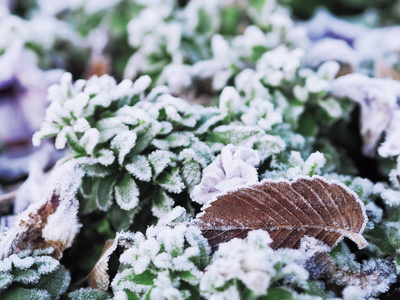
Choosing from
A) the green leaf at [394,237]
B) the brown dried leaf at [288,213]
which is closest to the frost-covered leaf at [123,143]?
the brown dried leaf at [288,213]

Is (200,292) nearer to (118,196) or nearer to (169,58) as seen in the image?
(118,196)

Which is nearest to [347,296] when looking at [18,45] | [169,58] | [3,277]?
[3,277]

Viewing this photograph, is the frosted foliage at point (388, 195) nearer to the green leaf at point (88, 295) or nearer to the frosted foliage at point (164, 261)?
the frosted foliage at point (164, 261)

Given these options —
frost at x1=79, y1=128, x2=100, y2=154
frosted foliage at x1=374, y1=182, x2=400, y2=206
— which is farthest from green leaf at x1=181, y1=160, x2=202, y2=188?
frosted foliage at x1=374, y1=182, x2=400, y2=206

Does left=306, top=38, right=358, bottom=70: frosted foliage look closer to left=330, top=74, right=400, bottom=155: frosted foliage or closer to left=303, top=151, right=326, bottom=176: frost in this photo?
left=330, top=74, right=400, bottom=155: frosted foliage

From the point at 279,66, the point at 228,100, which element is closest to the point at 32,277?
the point at 228,100
